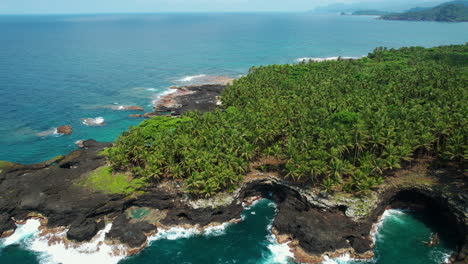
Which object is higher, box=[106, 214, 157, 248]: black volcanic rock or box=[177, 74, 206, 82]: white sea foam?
box=[177, 74, 206, 82]: white sea foam

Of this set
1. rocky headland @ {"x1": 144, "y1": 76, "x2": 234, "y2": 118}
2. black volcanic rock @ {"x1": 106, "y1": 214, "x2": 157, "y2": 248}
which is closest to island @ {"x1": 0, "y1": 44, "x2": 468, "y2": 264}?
black volcanic rock @ {"x1": 106, "y1": 214, "x2": 157, "y2": 248}

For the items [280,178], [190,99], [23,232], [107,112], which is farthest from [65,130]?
[280,178]

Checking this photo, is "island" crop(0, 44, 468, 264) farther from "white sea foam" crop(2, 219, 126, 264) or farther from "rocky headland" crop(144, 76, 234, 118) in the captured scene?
"rocky headland" crop(144, 76, 234, 118)

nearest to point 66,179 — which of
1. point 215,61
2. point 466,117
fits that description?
point 466,117

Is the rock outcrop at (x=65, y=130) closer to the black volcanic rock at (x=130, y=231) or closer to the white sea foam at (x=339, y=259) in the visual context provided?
the black volcanic rock at (x=130, y=231)

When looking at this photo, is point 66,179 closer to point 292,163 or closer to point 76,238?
point 76,238

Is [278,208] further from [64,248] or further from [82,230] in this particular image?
[64,248]
